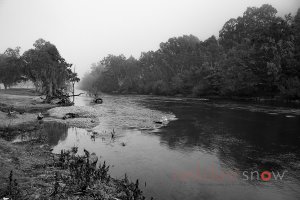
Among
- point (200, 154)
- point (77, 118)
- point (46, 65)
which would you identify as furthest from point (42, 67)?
point (200, 154)

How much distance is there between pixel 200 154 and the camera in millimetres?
23344

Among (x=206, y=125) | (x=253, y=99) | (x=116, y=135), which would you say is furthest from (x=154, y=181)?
(x=253, y=99)

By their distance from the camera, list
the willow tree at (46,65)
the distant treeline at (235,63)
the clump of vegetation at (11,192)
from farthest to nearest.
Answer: the willow tree at (46,65) → the distant treeline at (235,63) → the clump of vegetation at (11,192)

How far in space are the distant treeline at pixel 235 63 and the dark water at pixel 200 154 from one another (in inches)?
1667

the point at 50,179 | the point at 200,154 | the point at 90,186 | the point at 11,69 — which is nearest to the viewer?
the point at 90,186

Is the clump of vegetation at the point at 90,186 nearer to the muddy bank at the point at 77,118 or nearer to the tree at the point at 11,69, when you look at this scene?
the muddy bank at the point at 77,118

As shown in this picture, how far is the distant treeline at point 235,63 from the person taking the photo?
74.5m

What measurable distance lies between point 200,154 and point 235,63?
71873 millimetres

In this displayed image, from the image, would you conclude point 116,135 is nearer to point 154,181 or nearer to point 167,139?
point 167,139

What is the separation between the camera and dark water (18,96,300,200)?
1579cm

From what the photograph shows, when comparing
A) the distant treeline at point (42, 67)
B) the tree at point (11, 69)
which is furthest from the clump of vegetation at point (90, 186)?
the tree at point (11, 69)

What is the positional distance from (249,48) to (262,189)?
266ft

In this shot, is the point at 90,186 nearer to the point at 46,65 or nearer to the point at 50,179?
the point at 50,179

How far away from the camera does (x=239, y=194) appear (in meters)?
15.1
